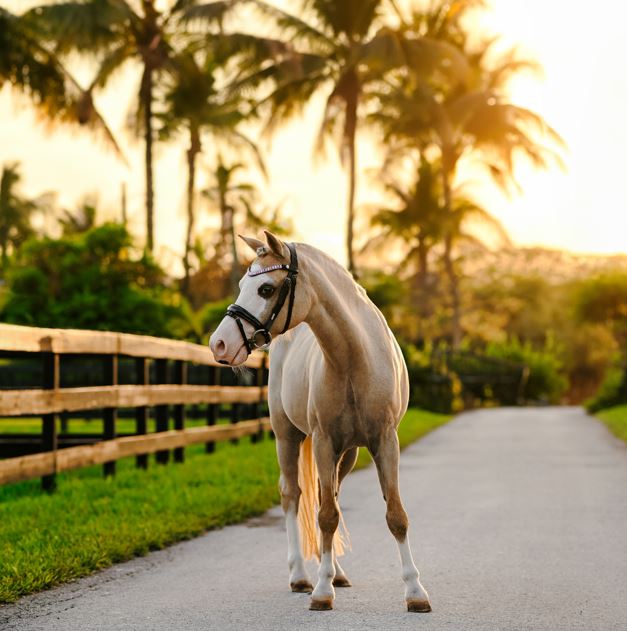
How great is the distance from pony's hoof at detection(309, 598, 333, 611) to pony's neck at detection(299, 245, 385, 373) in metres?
1.14

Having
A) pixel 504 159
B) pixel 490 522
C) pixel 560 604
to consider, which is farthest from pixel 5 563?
pixel 504 159

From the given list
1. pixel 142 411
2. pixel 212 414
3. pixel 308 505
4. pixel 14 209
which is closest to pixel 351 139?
pixel 212 414

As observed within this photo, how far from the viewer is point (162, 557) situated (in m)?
7.06

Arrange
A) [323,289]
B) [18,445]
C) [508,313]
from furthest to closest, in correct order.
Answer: [508,313] < [18,445] < [323,289]

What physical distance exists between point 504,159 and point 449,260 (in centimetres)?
479

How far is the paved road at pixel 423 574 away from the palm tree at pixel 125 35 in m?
22.8

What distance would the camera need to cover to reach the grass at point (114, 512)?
6402mm

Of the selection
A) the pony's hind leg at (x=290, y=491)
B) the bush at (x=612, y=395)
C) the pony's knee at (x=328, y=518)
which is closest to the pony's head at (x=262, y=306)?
the pony's knee at (x=328, y=518)

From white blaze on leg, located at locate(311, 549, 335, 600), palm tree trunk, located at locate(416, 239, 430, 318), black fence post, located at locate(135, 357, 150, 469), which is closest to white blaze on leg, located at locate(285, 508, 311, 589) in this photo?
white blaze on leg, located at locate(311, 549, 335, 600)

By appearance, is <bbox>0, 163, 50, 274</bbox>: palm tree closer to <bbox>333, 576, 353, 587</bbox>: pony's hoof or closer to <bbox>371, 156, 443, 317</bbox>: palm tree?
<bbox>371, 156, 443, 317</bbox>: palm tree

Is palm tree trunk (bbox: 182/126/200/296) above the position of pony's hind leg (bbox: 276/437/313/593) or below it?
above

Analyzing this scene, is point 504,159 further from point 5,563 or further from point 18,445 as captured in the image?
point 5,563

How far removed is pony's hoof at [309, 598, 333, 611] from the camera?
5395 mm

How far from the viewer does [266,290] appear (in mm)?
5160
